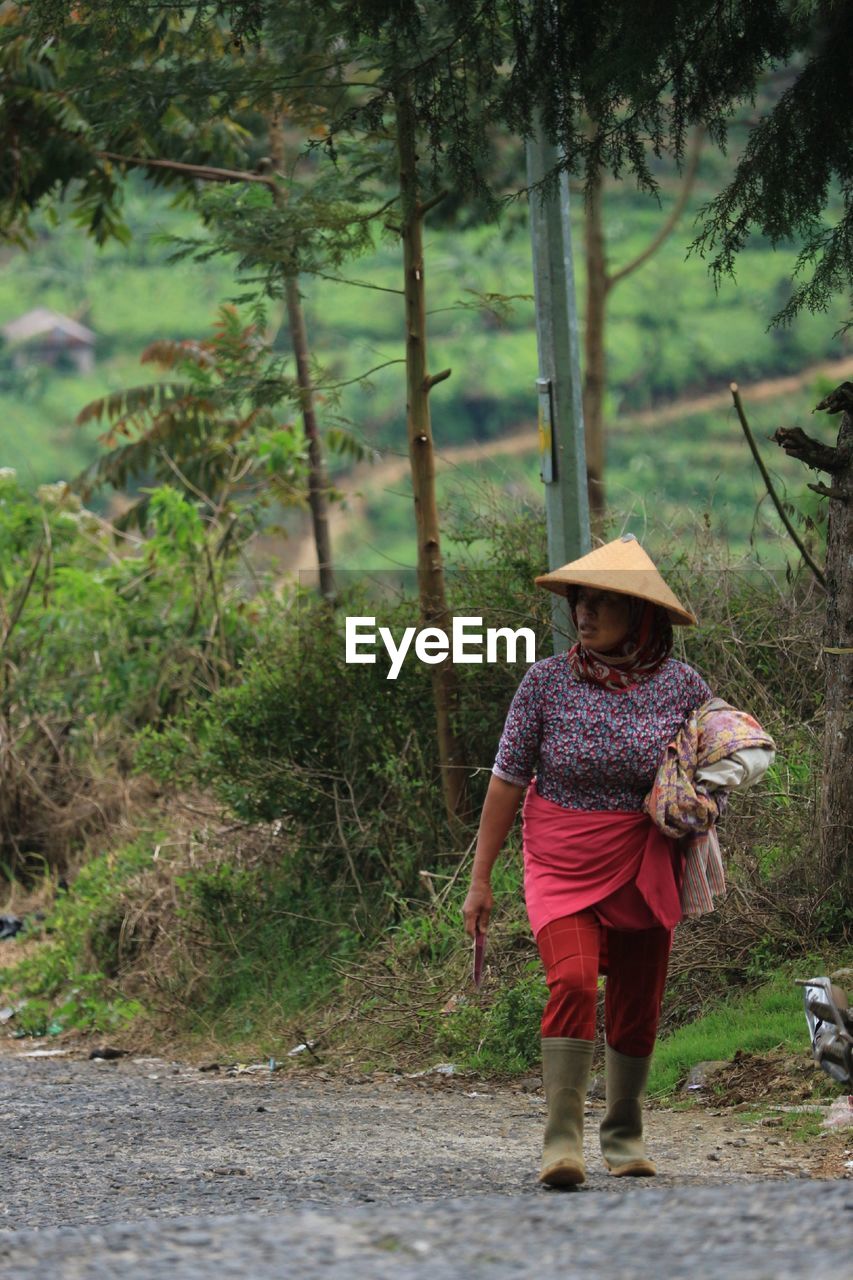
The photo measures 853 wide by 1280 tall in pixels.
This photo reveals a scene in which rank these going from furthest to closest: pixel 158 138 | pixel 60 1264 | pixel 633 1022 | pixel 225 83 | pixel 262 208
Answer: pixel 158 138 → pixel 262 208 → pixel 225 83 → pixel 633 1022 → pixel 60 1264

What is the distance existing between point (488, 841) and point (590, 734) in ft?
1.62

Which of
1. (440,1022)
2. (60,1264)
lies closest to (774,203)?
(440,1022)

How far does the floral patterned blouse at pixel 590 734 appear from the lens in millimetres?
6051

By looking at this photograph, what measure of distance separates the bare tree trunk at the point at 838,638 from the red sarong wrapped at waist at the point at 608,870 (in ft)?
8.60

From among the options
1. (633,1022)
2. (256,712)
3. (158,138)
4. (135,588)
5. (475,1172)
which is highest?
(158,138)

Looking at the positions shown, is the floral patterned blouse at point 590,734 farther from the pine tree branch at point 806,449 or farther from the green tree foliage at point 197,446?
the green tree foliage at point 197,446

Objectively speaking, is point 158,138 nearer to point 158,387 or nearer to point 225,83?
point 158,387

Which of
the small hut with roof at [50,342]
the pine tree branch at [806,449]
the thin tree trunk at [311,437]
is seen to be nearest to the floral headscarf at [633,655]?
the pine tree branch at [806,449]

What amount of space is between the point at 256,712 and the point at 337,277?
272 cm

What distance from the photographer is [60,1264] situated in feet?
14.3

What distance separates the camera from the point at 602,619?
612 centimetres

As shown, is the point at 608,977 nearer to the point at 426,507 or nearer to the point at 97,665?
the point at 426,507

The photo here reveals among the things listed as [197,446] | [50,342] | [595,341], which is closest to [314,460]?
[197,446]

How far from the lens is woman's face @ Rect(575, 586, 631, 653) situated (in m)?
6.12
